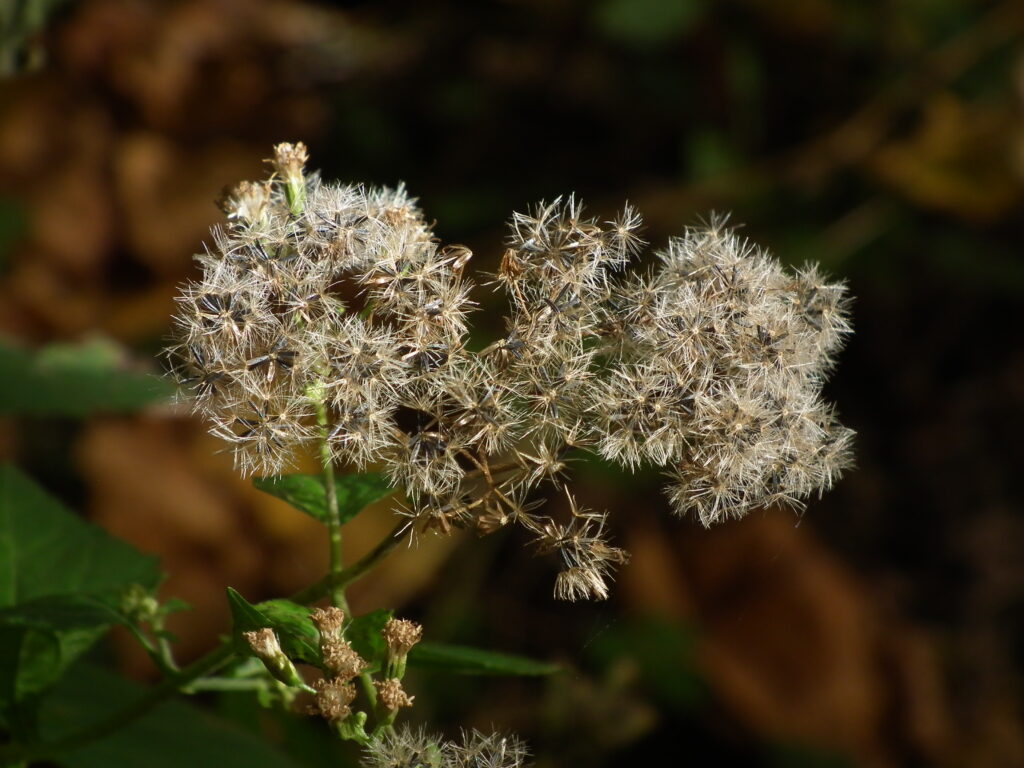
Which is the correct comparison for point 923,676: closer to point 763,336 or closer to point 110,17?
point 763,336

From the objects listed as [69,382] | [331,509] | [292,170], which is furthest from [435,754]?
[69,382]

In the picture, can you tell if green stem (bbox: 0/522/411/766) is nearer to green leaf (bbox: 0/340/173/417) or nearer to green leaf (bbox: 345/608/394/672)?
green leaf (bbox: 345/608/394/672)

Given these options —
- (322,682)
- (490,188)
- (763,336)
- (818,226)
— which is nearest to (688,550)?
(818,226)

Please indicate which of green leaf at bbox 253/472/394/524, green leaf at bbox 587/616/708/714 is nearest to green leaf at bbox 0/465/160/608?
green leaf at bbox 253/472/394/524

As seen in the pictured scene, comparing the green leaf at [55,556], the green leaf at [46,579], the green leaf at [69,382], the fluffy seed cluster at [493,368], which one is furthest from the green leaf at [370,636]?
the green leaf at [69,382]

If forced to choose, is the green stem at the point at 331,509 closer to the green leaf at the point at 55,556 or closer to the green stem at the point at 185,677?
the green stem at the point at 185,677

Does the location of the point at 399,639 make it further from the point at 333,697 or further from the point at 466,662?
the point at 466,662
